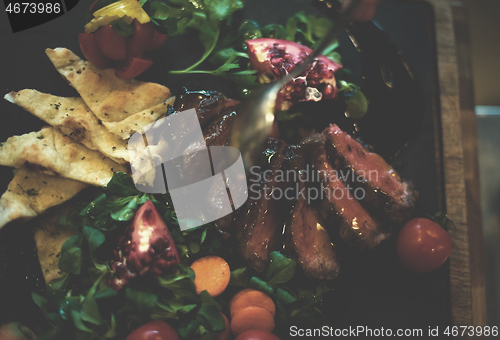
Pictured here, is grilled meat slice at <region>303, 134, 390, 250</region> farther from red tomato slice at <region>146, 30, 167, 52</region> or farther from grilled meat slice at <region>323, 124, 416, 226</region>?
red tomato slice at <region>146, 30, 167, 52</region>

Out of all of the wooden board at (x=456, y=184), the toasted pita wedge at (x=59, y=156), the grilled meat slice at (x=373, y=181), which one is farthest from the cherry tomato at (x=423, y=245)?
the toasted pita wedge at (x=59, y=156)

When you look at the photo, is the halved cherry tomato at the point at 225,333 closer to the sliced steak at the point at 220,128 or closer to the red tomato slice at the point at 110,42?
the sliced steak at the point at 220,128

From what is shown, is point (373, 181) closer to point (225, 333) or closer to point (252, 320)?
point (252, 320)

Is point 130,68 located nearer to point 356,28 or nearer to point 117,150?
point 117,150

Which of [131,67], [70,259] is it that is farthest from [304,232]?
[131,67]

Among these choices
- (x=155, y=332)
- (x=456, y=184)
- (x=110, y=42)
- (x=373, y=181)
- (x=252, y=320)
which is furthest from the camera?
(x=456, y=184)

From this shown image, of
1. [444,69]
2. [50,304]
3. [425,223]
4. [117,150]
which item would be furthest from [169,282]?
[444,69]
